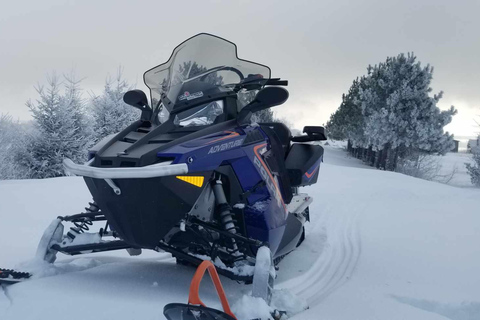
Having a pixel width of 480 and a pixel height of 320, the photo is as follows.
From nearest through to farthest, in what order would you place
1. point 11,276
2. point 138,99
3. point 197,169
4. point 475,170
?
point 197,169 < point 11,276 < point 138,99 < point 475,170

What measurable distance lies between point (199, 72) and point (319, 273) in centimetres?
230

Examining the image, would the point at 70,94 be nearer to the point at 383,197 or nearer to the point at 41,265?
the point at 383,197

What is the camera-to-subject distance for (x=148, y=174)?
8.57ft

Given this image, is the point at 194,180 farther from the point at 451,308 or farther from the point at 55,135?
the point at 55,135

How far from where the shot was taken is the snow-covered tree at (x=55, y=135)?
1650 cm

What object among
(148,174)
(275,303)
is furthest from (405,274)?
(148,174)

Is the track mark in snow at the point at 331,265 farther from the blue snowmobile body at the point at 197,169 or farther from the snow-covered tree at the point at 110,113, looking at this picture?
the snow-covered tree at the point at 110,113

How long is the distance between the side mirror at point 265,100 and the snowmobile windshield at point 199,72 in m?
0.23

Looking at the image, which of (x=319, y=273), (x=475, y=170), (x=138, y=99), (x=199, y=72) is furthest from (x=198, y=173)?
(x=475, y=170)

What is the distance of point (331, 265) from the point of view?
4.54 meters

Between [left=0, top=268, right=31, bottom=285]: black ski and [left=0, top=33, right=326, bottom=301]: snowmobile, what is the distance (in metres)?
0.37

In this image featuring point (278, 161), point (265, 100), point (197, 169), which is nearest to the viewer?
point (197, 169)

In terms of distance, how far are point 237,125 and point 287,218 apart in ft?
3.85

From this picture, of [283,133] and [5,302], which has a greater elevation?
[283,133]
